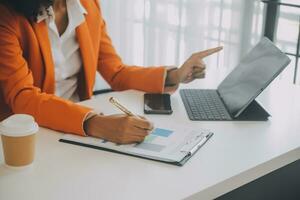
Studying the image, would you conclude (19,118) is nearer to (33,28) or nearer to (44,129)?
(44,129)

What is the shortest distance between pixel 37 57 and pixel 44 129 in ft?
1.09

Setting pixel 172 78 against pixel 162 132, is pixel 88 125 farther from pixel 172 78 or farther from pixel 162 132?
pixel 172 78

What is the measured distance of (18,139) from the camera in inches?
43.9

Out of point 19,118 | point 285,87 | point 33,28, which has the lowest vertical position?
point 285,87

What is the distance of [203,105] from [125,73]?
1.27 ft

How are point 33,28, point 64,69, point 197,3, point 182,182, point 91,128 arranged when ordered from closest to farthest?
point 182,182
point 91,128
point 33,28
point 64,69
point 197,3

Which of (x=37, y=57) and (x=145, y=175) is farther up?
(x=37, y=57)

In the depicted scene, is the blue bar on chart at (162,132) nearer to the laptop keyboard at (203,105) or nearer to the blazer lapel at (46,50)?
the laptop keyboard at (203,105)

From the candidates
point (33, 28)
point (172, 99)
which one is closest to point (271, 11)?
point (172, 99)

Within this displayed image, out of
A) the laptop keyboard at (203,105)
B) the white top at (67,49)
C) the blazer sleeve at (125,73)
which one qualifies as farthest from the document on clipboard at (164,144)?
the white top at (67,49)

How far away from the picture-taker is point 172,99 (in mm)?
1624

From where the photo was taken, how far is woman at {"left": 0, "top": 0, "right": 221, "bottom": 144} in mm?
1338

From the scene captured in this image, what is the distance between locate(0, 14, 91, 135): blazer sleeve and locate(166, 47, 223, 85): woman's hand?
0.43m

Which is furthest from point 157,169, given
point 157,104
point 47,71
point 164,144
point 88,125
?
point 47,71
